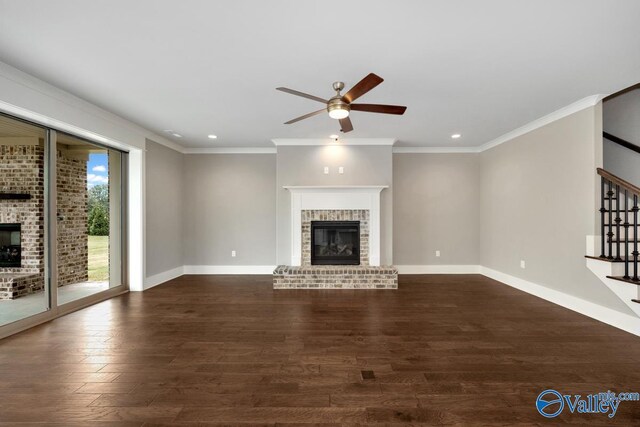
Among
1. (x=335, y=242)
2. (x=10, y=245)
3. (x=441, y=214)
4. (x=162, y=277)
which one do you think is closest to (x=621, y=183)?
(x=441, y=214)

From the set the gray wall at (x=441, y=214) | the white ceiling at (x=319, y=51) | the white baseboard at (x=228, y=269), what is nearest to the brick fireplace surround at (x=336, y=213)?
the gray wall at (x=441, y=214)

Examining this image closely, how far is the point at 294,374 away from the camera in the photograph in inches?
85.4

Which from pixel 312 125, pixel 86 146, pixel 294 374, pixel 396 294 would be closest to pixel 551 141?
pixel 396 294

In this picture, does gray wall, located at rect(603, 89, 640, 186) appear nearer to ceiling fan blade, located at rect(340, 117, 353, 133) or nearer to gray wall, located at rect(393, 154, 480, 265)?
gray wall, located at rect(393, 154, 480, 265)

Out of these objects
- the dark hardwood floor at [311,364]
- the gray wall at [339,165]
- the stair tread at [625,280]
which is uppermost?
the gray wall at [339,165]

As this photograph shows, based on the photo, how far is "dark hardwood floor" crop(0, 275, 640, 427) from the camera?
5.79 ft

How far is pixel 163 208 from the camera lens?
5.19m

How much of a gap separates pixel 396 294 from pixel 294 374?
2574 millimetres

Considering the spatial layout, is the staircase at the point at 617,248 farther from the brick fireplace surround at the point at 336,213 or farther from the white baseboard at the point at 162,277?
the white baseboard at the point at 162,277

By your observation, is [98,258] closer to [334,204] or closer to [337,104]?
[334,204]

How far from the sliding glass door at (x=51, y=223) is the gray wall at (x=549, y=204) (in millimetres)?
6365

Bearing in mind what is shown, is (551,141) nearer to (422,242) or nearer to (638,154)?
(638,154)

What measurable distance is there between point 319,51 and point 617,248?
3.73 metres

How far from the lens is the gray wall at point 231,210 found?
580cm
